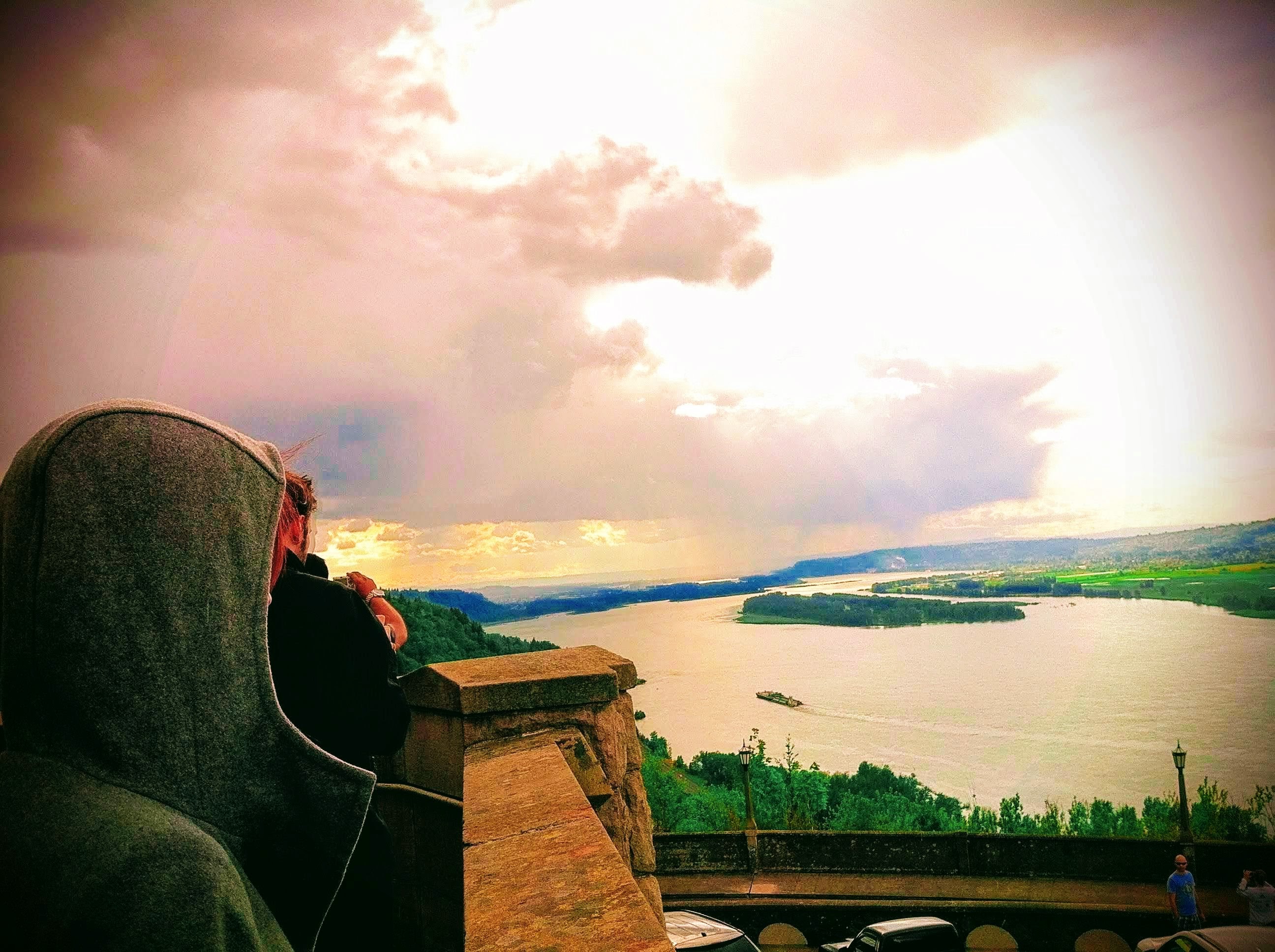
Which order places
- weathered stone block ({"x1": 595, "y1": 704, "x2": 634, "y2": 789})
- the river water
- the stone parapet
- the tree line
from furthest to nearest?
the river water → the tree line → weathered stone block ({"x1": 595, "y1": 704, "x2": 634, "y2": 789}) → the stone parapet

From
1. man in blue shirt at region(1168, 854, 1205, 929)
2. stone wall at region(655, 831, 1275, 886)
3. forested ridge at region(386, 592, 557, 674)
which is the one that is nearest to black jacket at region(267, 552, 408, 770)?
forested ridge at region(386, 592, 557, 674)

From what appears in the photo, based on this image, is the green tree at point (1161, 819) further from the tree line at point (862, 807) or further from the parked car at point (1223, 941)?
the parked car at point (1223, 941)

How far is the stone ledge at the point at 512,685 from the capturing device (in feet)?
9.11

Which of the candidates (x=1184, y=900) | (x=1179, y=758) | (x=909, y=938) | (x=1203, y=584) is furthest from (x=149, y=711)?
(x=1203, y=584)

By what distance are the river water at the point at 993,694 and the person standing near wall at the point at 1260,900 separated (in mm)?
18340

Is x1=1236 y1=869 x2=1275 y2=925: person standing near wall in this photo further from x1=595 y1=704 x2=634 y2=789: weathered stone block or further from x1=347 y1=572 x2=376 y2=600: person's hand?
x1=347 y1=572 x2=376 y2=600: person's hand

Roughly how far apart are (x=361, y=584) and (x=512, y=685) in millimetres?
1166

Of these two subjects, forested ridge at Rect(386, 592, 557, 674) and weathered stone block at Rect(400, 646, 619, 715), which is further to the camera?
forested ridge at Rect(386, 592, 557, 674)

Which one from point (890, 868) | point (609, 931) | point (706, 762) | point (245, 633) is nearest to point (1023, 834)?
point (890, 868)

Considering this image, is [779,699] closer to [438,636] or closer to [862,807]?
[862,807]

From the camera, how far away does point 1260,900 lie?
10211mm

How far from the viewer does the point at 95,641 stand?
70 centimetres

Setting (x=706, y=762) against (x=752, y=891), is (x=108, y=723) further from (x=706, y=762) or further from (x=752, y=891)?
(x=706, y=762)

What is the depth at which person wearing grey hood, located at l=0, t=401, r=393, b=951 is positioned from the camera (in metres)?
0.61
